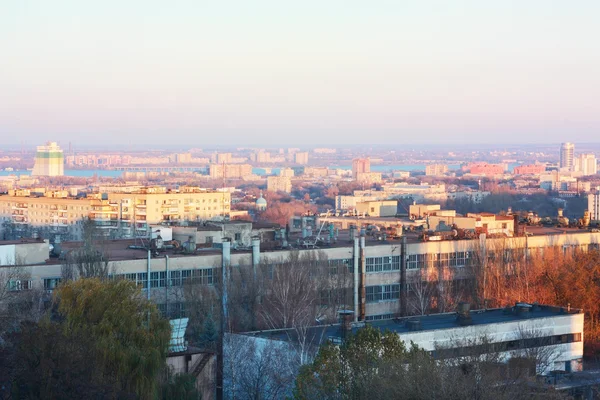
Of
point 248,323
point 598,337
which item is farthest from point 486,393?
point 598,337

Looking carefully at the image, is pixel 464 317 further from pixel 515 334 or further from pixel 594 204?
pixel 594 204

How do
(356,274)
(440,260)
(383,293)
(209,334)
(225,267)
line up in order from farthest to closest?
(440,260) < (383,293) < (356,274) < (225,267) < (209,334)

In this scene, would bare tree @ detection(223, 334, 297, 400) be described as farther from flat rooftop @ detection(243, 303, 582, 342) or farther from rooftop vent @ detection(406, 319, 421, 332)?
rooftop vent @ detection(406, 319, 421, 332)

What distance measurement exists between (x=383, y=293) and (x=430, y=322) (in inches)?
330

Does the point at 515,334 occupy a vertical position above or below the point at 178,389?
below

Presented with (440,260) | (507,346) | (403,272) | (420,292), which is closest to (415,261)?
(403,272)

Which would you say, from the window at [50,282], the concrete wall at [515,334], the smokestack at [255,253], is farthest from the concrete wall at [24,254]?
the concrete wall at [515,334]

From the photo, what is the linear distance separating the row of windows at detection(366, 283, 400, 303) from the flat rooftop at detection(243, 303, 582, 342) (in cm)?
601

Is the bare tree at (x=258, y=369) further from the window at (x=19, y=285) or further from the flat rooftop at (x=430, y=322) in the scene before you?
the window at (x=19, y=285)

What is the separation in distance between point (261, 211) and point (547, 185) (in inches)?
2489

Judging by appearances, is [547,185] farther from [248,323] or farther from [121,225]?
[248,323]

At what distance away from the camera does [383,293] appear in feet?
104

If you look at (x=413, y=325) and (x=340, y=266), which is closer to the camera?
(x=413, y=325)

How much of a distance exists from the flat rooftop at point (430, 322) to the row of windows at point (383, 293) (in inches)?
236
